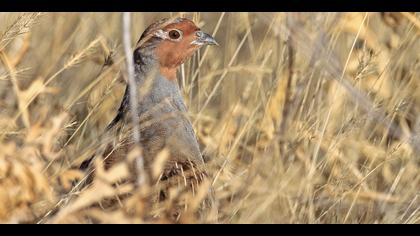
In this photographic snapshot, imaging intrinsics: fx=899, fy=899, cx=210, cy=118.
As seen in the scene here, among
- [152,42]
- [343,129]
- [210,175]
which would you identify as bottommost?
[210,175]

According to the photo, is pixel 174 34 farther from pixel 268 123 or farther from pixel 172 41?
pixel 268 123

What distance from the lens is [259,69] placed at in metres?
4.02

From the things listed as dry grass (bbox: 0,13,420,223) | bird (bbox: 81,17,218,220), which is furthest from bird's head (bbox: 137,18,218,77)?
dry grass (bbox: 0,13,420,223)

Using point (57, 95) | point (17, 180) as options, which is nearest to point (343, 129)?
point (17, 180)

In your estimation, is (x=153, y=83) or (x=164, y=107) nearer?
(x=164, y=107)

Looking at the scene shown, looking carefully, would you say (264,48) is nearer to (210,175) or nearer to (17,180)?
(210,175)

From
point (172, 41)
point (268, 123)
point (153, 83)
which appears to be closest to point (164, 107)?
point (153, 83)

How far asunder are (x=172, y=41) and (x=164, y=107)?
380 mm

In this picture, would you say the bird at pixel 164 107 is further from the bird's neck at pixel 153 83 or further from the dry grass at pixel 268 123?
the dry grass at pixel 268 123

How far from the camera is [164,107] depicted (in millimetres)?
3904

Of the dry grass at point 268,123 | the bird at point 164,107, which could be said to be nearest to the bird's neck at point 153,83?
the bird at point 164,107

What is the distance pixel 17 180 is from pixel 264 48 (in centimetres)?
188

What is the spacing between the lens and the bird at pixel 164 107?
11.3 feet

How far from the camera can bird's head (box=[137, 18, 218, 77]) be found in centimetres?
410
